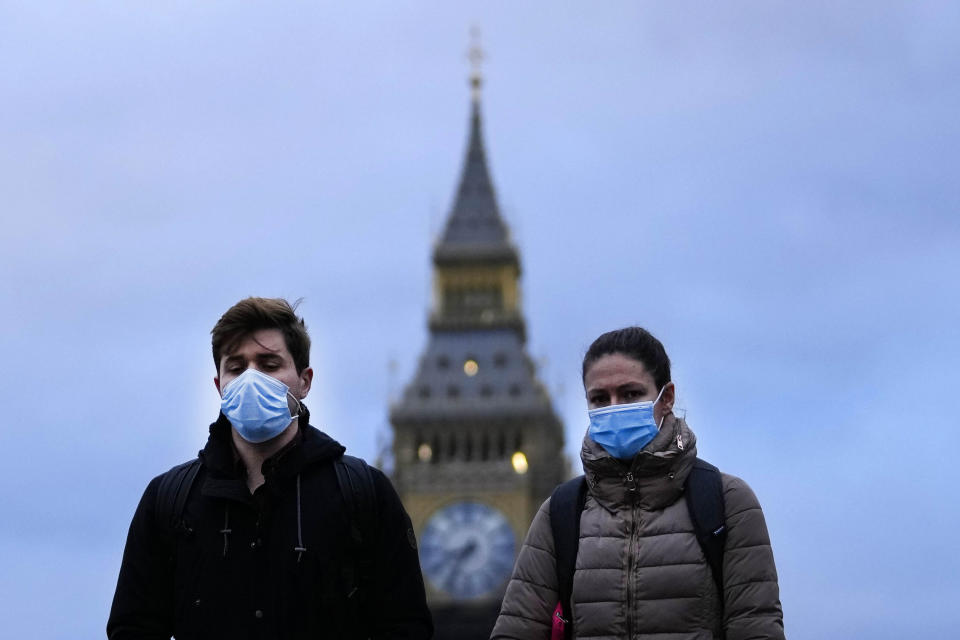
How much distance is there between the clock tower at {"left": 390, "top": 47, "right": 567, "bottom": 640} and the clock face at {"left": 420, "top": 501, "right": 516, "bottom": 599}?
0.12ft

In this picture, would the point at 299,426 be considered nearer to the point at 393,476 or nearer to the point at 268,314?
the point at 268,314

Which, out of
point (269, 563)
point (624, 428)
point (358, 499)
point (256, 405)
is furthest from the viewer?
point (624, 428)

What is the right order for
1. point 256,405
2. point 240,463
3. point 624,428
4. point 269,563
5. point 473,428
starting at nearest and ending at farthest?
point 256,405
point 269,563
point 240,463
point 624,428
point 473,428

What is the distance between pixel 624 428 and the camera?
35.8 feet

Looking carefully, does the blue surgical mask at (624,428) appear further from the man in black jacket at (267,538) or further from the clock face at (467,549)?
the clock face at (467,549)

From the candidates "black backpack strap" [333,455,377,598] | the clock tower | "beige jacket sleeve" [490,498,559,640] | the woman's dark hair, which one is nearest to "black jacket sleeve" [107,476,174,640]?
"black backpack strap" [333,455,377,598]

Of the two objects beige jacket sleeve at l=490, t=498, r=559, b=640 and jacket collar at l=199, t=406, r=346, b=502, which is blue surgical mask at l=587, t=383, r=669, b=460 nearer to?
beige jacket sleeve at l=490, t=498, r=559, b=640

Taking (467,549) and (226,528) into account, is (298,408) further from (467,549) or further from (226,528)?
(467,549)

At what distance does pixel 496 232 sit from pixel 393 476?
14899 mm

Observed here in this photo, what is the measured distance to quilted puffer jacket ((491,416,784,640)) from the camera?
35.2 feet

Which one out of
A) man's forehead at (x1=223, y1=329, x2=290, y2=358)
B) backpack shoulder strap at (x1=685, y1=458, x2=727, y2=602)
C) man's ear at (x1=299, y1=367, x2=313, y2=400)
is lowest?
backpack shoulder strap at (x1=685, y1=458, x2=727, y2=602)

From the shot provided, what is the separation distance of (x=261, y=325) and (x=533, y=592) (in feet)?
6.28

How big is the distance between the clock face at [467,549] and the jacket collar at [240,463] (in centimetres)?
6948

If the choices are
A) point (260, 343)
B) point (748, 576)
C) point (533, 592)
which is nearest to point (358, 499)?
point (260, 343)
